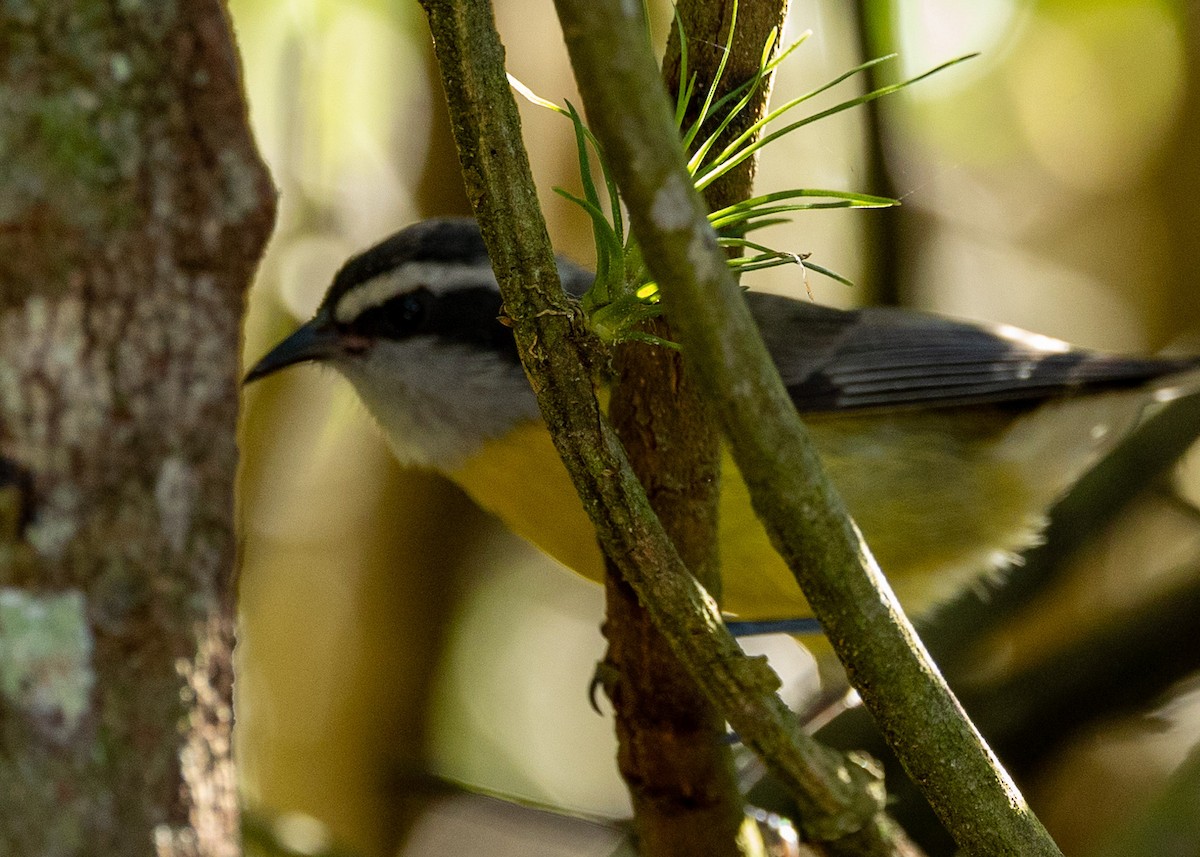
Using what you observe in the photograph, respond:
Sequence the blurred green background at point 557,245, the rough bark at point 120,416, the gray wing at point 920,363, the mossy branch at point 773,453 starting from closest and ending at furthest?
1. the mossy branch at point 773,453
2. the rough bark at point 120,416
3. the gray wing at point 920,363
4. the blurred green background at point 557,245

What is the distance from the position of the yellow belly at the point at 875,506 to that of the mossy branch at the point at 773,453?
1828mm

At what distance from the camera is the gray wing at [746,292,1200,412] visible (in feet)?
13.3

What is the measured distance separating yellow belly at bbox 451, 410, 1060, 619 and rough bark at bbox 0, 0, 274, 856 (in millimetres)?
1412

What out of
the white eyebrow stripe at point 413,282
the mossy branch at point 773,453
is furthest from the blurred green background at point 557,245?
the mossy branch at point 773,453

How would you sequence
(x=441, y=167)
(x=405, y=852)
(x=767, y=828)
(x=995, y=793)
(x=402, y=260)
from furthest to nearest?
(x=441, y=167) → (x=405, y=852) → (x=402, y=260) → (x=767, y=828) → (x=995, y=793)

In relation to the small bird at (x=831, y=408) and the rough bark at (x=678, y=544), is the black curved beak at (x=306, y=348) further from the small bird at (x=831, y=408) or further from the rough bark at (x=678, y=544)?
the rough bark at (x=678, y=544)

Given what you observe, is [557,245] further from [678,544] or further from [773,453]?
[773,453]

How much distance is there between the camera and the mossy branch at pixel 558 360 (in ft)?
4.63

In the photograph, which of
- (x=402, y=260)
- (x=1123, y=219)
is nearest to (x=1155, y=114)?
(x=1123, y=219)

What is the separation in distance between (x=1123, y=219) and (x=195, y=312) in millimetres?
4707

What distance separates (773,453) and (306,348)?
2.56 m

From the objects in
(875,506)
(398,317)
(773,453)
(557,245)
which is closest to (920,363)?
(875,506)

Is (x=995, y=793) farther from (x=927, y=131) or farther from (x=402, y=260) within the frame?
(x=927, y=131)

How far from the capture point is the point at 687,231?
117 cm
